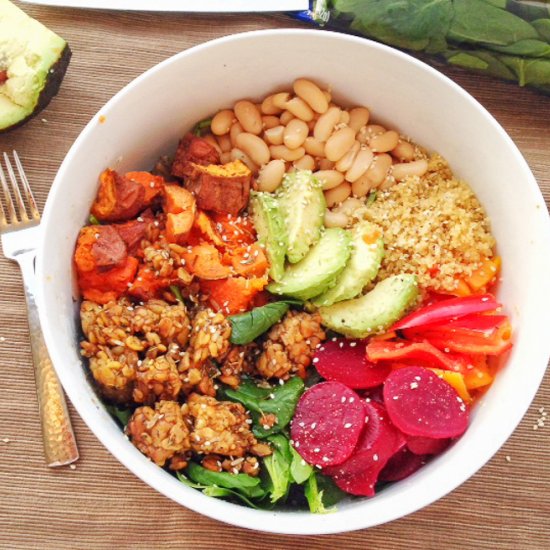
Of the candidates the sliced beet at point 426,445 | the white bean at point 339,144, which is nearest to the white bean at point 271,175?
the white bean at point 339,144

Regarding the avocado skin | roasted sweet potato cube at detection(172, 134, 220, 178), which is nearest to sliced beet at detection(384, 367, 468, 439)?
roasted sweet potato cube at detection(172, 134, 220, 178)

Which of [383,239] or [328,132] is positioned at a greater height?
[328,132]

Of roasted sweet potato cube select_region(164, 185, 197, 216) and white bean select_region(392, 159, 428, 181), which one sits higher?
white bean select_region(392, 159, 428, 181)

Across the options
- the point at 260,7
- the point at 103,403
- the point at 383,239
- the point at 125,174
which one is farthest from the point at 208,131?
the point at 103,403

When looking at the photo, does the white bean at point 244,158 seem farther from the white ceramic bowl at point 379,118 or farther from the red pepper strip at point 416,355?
the red pepper strip at point 416,355

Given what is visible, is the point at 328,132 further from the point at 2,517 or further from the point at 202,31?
the point at 2,517

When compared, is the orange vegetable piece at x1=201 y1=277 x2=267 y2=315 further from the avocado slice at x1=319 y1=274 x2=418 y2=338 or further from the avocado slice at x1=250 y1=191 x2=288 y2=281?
the avocado slice at x1=319 y1=274 x2=418 y2=338

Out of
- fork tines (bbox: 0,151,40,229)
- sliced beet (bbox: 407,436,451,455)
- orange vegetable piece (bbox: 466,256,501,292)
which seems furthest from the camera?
fork tines (bbox: 0,151,40,229)

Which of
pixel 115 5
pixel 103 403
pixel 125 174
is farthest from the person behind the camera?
pixel 115 5
